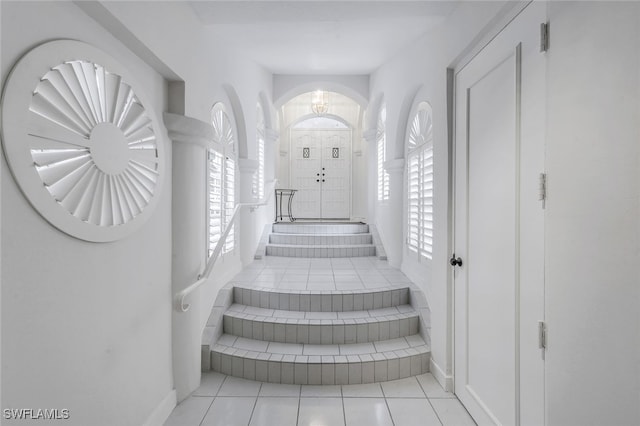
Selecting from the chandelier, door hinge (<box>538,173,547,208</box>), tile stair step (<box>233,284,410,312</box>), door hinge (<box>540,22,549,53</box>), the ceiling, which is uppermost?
the chandelier

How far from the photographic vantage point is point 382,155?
15.8 ft

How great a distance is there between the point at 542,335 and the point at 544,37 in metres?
1.25

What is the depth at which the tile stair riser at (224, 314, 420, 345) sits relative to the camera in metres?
2.73

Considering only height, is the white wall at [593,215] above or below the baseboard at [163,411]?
above

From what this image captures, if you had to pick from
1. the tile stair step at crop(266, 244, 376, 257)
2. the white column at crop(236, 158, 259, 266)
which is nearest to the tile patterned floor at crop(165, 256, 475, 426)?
the white column at crop(236, 158, 259, 266)

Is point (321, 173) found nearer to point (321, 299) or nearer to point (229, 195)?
point (229, 195)

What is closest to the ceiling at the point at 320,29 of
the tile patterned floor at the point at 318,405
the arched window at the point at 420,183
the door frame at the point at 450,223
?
the door frame at the point at 450,223

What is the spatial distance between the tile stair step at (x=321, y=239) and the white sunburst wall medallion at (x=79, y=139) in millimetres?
3308

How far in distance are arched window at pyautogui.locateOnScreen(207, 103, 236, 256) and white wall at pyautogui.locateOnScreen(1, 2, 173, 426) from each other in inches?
33.3

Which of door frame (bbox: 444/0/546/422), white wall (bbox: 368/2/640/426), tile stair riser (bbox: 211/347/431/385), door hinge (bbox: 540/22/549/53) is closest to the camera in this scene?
white wall (bbox: 368/2/640/426)

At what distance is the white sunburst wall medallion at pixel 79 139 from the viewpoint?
113cm

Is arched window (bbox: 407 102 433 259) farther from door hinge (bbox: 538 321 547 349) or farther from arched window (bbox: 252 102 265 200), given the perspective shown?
arched window (bbox: 252 102 265 200)

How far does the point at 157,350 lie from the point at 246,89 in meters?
2.79

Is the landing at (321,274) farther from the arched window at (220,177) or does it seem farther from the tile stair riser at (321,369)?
the tile stair riser at (321,369)
